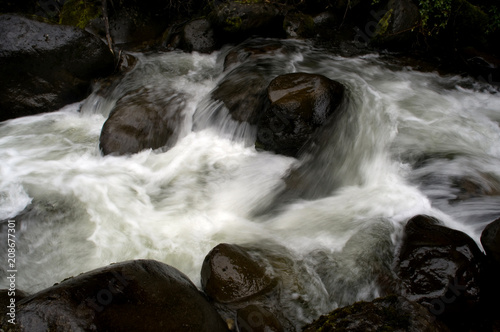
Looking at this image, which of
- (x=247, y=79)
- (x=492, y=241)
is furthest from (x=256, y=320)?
(x=247, y=79)

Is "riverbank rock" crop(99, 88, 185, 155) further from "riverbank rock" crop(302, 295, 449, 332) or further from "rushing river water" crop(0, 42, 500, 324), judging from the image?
"riverbank rock" crop(302, 295, 449, 332)

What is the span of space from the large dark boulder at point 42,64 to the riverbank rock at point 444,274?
6338 mm

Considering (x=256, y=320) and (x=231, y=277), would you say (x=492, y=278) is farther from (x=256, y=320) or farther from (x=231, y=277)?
Result: (x=231, y=277)

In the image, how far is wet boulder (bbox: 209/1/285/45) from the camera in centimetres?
758

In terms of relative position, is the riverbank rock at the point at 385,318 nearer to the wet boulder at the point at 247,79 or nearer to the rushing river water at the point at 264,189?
the rushing river water at the point at 264,189

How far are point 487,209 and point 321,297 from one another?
2301 millimetres

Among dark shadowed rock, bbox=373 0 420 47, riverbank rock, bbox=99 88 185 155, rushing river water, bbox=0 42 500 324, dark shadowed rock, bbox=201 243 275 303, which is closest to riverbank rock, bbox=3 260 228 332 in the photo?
dark shadowed rock, bbox=201 243 275 303

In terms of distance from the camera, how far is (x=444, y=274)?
10.0 feet

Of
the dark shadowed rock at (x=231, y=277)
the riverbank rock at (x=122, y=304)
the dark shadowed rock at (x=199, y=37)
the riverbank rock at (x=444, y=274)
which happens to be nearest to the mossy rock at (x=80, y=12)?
the dark shadowed rock at (x=199, y=37)

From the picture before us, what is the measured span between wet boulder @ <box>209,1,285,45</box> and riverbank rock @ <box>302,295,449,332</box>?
6.72m

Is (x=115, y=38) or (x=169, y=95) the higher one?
(x=115, y=38)

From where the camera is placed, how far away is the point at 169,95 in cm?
624

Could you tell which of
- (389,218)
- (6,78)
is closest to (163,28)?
(6,78)

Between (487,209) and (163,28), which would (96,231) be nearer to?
(487,209)
